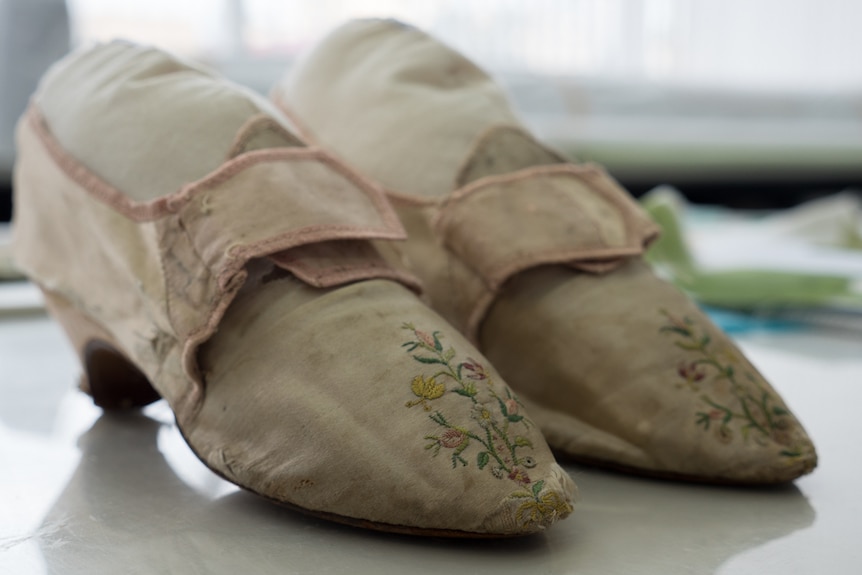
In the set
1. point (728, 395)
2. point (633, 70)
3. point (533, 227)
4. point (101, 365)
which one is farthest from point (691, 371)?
point (633, 70)

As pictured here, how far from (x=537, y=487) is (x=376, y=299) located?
16cm

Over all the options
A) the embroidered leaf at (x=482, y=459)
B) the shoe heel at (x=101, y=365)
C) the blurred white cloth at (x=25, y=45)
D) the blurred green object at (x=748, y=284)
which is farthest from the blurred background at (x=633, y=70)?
the embroidered leaf at (x=482, y=459)

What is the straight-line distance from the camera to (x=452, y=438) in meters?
0.52

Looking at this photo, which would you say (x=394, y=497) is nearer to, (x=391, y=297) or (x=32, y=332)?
(x=391, y=297)

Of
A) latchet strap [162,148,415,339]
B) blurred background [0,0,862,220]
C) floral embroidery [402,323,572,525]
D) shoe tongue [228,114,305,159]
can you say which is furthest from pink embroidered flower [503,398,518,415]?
blurred background [0,0,862,220]

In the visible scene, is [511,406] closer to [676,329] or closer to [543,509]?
[543,509]

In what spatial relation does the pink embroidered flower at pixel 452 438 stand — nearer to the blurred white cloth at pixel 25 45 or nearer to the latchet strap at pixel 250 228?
the latchet strap at pixel 250 228

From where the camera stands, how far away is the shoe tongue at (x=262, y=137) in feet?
2.16

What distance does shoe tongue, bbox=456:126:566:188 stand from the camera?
2.53 feet

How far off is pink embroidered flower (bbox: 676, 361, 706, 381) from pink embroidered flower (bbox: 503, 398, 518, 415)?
15 centimetres

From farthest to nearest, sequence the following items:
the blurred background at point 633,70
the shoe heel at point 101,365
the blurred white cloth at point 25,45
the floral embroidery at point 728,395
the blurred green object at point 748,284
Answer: the blurred background at point 633,70 → the blurred white cloth at point 25,45 → the blurred green object at point 748,284 → the shoe heel at point 101,365 → the floral embroidery at point 728,395

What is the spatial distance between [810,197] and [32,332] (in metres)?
2.85

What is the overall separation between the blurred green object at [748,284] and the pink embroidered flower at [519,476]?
833 millimetres

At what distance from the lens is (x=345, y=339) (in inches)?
22.6
